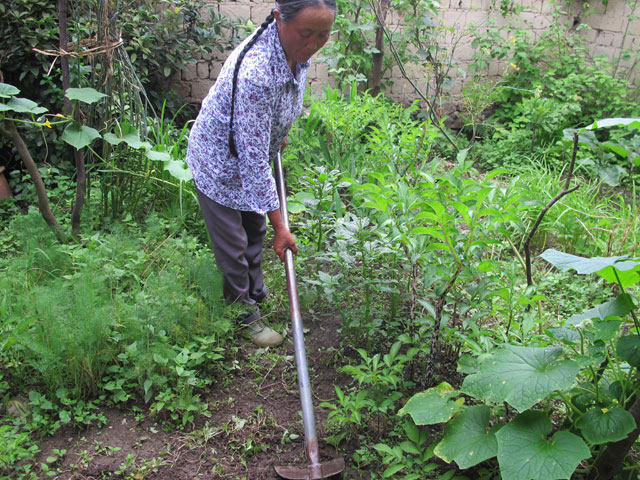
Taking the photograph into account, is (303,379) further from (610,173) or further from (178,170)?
(178,170)

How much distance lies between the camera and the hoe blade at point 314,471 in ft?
6.08

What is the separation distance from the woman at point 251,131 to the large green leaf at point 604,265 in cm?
120

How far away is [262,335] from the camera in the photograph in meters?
2.79

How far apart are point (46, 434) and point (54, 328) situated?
1.48 ft

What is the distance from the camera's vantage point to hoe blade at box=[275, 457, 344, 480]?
1853mm

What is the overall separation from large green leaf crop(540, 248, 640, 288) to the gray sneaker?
61.9 inches

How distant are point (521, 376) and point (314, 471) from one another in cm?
83

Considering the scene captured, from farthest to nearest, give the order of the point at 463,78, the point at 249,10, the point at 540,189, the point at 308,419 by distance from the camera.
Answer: the point at 463,78, the point at 249,10, the point at 540,189, the point at 308,419

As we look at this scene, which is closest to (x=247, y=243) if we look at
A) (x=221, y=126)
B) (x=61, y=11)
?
(x=221, y=126)

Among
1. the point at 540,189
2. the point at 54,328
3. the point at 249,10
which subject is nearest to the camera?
the point at 54,328

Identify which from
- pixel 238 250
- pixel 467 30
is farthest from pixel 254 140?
pixel 467 30

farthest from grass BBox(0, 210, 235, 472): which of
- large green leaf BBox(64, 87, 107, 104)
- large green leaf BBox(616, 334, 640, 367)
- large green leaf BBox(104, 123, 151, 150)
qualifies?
large green leaf BBox(616, 334, 640, 367)

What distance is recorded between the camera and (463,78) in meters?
6.90

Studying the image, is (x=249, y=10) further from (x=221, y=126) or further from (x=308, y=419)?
(x=308, y=419)
